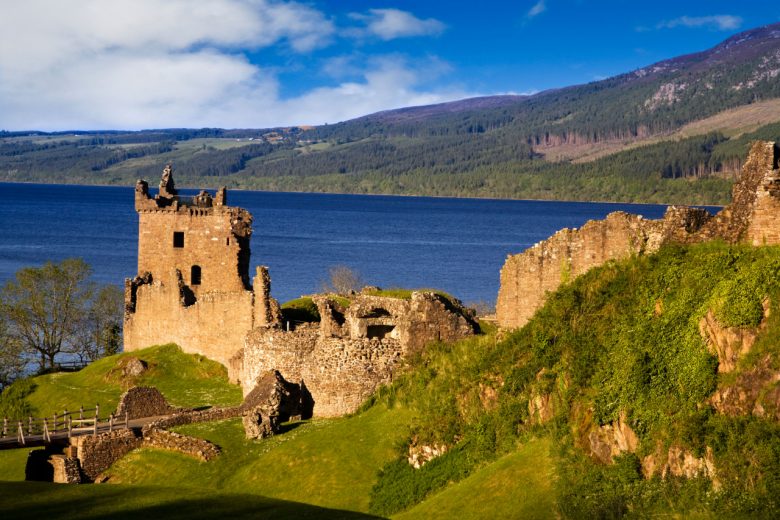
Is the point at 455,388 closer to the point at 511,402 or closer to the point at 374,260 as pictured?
the point at 511,402

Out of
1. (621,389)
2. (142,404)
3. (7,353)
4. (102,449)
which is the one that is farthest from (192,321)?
(621,389)

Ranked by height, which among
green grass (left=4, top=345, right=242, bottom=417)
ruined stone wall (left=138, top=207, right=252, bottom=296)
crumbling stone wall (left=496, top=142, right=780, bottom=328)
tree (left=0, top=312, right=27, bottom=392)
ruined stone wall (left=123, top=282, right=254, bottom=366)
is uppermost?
crumbling stone wall (left=496, top=142, right=780, bottom=328)

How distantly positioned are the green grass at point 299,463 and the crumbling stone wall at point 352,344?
132cm

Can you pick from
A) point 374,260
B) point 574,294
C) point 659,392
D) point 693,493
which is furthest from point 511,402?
point 374,260

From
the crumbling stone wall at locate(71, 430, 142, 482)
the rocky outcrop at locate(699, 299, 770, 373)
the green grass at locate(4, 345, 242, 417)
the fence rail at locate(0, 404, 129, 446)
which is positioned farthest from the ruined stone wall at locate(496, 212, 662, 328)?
the green grass at locate(4, 345, 242, 417)

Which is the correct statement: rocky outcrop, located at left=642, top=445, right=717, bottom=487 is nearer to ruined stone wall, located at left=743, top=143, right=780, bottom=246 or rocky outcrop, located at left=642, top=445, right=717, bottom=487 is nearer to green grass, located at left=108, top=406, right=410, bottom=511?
ruined stone wall, located at left=743, top=143, right=780, bottom=246

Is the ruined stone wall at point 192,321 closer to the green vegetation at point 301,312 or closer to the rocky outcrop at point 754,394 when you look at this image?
the green vegetation at point 301,312

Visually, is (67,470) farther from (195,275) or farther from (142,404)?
(195,275)

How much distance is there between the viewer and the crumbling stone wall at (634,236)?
22406mm

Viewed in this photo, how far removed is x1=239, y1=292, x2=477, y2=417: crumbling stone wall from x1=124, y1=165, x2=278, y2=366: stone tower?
1343cm

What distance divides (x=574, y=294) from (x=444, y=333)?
7298mm

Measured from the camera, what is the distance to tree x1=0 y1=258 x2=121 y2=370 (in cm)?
6769

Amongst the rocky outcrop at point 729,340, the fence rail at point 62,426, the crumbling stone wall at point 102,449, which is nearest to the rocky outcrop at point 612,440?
the rocky outcrop at point 729,340

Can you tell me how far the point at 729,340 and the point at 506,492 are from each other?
17.0 feet
